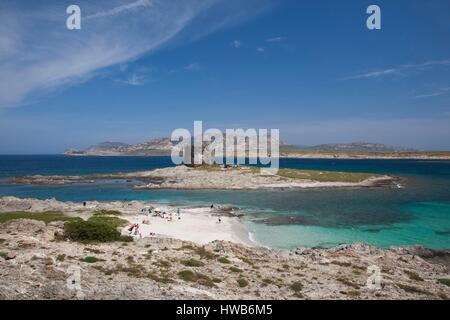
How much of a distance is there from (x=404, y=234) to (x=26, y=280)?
146 feet

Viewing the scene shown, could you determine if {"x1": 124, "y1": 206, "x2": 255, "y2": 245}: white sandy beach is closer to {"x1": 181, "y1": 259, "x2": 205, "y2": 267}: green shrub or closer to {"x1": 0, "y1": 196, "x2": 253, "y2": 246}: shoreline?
{"x1": 0, "y1": 196, "x2": 253, "y2": 246}: shoreline

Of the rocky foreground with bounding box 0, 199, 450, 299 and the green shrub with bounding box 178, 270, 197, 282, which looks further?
the green shrub with bounding box 178, 270, 197, 282

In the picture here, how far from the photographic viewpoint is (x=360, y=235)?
46.6 meters

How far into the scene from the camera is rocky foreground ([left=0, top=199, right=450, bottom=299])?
68.0 feet

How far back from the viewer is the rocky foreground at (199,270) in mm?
20733

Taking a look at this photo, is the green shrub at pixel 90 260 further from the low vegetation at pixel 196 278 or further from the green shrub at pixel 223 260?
the green shrub at pixel 223 260

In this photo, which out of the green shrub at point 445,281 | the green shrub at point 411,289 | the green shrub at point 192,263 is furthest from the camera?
the green shrub at point 192,263

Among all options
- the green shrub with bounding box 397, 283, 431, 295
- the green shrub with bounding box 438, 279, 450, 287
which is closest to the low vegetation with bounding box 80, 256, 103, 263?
the green shrub with bounding box 397, 283, 431, 295

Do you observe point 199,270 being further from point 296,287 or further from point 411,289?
point 411,289

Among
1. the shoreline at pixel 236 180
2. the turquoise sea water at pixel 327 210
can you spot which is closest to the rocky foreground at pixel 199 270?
the turquoise sea water at pixel 327 210

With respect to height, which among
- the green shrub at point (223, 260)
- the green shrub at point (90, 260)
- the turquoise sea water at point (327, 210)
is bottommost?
the turquoise sea water at point (327, 210)

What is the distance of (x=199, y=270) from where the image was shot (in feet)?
87.4
